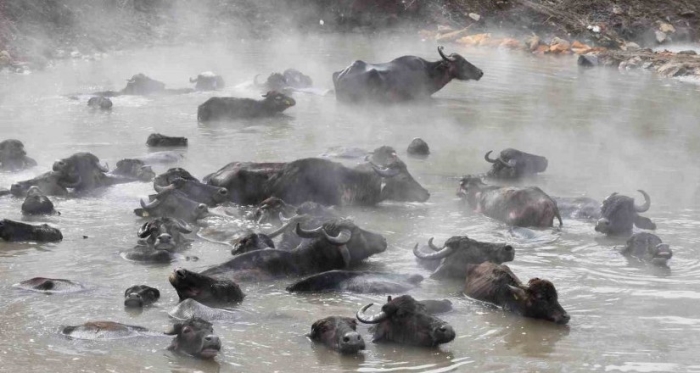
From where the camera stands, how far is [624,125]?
1559 centimetres

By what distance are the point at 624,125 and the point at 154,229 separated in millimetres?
8674

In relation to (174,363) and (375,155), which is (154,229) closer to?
(174,363)

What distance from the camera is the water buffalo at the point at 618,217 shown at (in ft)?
30.2

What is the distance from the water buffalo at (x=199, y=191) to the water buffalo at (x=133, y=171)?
96 centimetres

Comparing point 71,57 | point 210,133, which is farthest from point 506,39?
point 210,133

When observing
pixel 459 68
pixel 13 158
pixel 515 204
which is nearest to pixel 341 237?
pixel 515 204

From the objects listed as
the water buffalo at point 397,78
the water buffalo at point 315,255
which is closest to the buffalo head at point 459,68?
the water buffalo at point 397,78

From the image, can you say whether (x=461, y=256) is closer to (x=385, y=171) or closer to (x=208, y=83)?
(x=385, y=171)

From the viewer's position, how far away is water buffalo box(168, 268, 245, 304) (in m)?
7.11

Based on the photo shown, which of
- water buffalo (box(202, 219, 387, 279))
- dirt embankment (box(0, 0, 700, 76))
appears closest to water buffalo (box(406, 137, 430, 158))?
water buffalo (box(202, 219, 387, 279))

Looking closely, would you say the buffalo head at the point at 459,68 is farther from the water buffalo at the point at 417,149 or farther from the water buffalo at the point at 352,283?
the water buffalo at the point at 352,283

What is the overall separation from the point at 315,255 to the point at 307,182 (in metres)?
2.23

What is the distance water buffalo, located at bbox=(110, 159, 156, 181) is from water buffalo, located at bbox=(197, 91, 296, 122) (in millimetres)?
3895

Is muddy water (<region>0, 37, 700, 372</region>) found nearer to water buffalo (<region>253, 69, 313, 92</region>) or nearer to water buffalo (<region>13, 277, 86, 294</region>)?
water buffalo (<region>13, 277, 86, 294</region>)
